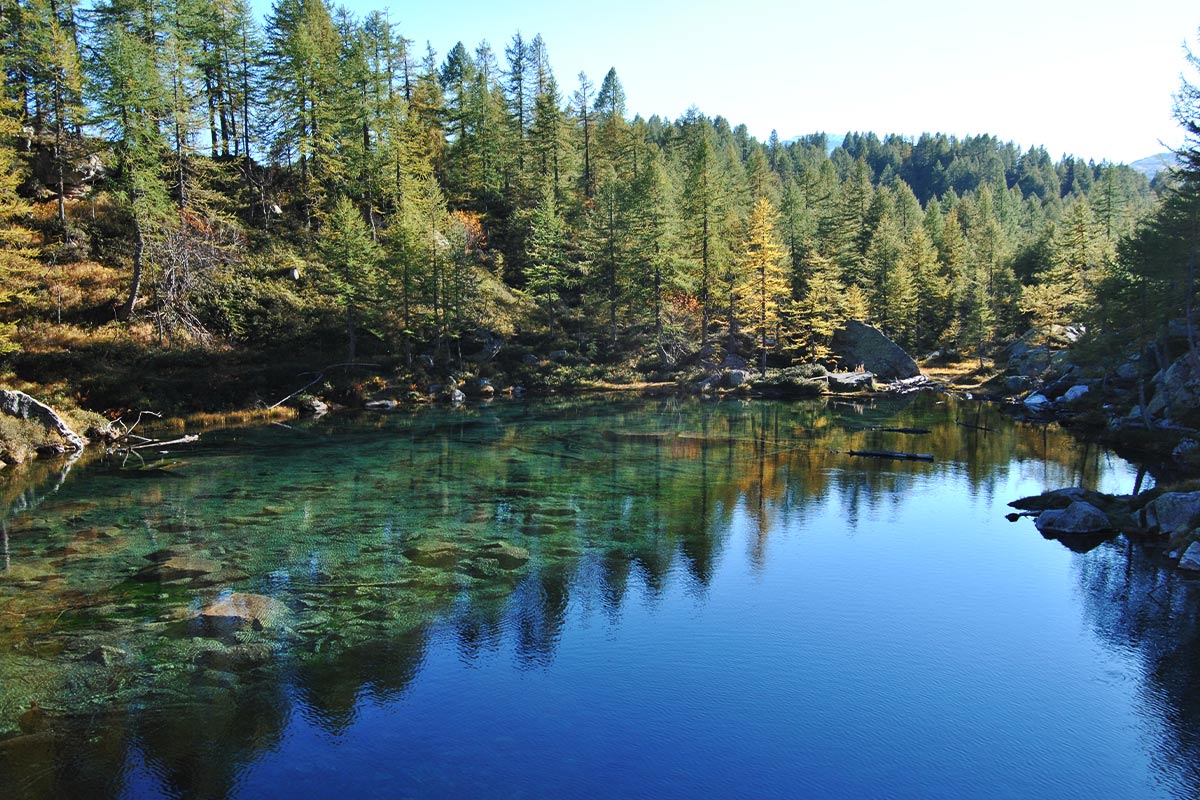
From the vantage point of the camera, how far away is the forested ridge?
43406 millimetres

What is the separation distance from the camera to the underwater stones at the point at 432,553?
18.7 m

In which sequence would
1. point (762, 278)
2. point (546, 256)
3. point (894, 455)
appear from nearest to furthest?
point (894, 455) < point (762, 278) < point (546, 256)

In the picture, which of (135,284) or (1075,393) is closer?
(1075,393)

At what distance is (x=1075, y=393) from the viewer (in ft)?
143

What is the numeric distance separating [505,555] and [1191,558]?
56.7ft

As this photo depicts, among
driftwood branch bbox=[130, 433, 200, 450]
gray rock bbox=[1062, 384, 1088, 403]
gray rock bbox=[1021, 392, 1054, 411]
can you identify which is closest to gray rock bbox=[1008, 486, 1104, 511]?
gray rock bbox=[1062, 384, 1088, 403]

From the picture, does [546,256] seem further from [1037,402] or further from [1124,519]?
[1124,519]

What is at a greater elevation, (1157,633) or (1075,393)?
(1075,393)

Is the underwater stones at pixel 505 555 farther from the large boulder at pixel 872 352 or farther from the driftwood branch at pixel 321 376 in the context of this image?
the large boulder at pixel 872 352

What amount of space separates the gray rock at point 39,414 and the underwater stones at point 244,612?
23530mm

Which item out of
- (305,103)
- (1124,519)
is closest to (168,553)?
(1124,519)

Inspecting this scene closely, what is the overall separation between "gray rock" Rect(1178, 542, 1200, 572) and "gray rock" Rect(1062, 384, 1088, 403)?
2812 cm

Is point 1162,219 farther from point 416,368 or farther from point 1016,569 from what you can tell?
point 416,368

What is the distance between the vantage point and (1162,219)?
32.8 meters
